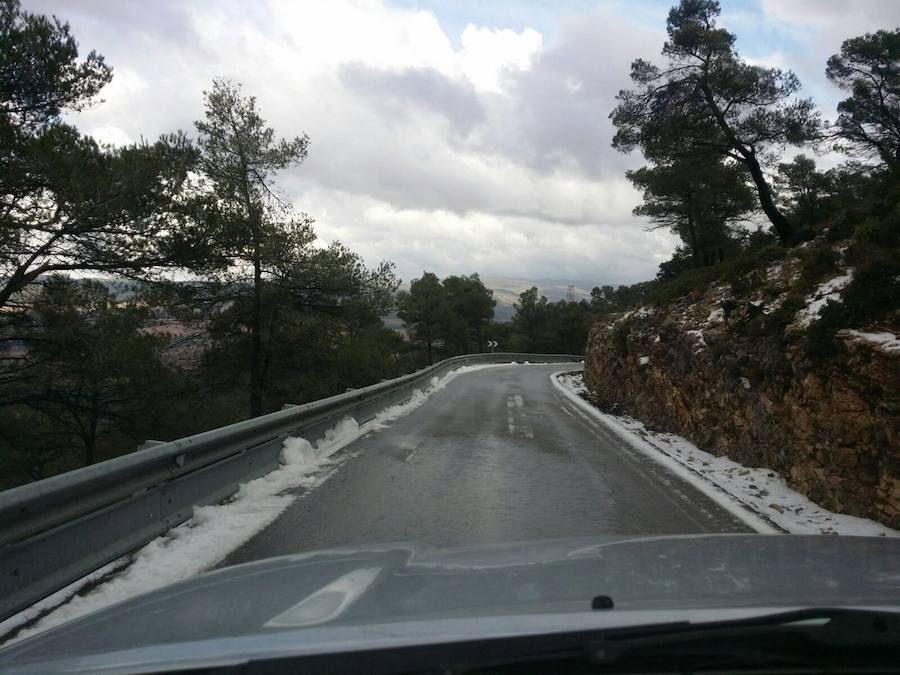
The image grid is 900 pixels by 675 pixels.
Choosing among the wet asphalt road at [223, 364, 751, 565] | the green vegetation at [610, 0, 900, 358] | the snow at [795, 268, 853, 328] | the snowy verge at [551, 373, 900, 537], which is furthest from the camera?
the green vegetation at [610, 0, 900, 358]

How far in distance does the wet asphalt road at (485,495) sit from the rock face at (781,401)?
1.26m

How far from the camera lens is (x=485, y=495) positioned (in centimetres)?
678

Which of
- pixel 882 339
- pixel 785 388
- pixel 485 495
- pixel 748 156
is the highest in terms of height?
pixel 748 156

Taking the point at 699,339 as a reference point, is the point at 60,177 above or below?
above

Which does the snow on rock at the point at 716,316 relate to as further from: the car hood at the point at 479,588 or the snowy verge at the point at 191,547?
the car hood at the point at 479,588

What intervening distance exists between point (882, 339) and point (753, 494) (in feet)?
6.76

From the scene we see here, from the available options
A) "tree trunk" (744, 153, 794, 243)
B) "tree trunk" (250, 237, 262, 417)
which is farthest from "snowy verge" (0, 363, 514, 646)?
"tree trunk" (744, 153, 794, 243)

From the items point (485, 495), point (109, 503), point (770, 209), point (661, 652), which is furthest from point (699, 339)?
point (661, 652)

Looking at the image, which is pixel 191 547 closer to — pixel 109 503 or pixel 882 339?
pixel 109 503

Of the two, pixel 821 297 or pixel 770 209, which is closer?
pixel 821 297

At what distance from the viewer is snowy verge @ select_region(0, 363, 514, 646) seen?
3.60 meters

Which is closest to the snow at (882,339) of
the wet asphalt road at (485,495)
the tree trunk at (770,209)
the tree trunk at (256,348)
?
the wet asphalt road at (485,495)

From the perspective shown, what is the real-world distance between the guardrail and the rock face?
5.93 m

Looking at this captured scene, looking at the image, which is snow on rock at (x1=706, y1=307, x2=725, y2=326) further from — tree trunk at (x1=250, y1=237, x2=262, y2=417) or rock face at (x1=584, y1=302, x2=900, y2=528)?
tree trunk at (x1=250, y1=237, x2=262, y2=417)
